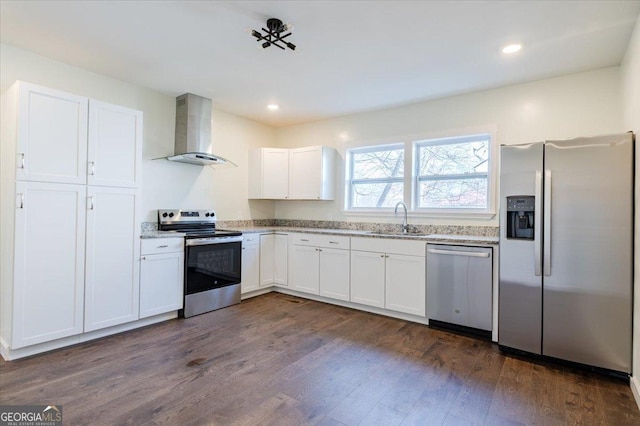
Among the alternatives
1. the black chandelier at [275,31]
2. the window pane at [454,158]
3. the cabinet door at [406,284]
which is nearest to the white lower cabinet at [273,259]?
the cabinet door at [406,284]

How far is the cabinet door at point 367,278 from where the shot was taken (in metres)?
3.78

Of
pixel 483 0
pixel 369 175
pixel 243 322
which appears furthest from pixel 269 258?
pixel 483 0

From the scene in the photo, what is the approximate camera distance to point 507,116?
11.8 feet

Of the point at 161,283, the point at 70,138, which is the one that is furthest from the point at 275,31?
the point at 161,283

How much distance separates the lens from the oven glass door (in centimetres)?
370

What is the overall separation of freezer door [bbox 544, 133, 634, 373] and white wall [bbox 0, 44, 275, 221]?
3.81 metres

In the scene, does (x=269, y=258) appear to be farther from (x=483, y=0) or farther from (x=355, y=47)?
(x=483, y=0)

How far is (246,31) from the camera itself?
102 inches

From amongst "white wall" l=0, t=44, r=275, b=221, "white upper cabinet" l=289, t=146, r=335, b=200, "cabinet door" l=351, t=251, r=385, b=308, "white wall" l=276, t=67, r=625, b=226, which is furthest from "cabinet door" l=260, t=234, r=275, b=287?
"cabinet door" l=351, t=251, r=385, b=308

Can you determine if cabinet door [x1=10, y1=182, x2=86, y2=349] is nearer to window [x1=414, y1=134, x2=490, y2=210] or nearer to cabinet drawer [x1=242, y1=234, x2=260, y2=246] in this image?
cabinet drawer [x1=242, y1=234, x2=260, y2=246]

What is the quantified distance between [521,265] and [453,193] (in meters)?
1.40

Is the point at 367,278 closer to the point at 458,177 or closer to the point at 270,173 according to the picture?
the point at 458,177

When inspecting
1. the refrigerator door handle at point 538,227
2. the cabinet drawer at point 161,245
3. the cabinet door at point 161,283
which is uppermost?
the refrigerator door handle at point 538,227

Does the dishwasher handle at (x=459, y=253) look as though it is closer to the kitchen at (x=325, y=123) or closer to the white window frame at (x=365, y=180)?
the kitchen at (x=325, y=123)
